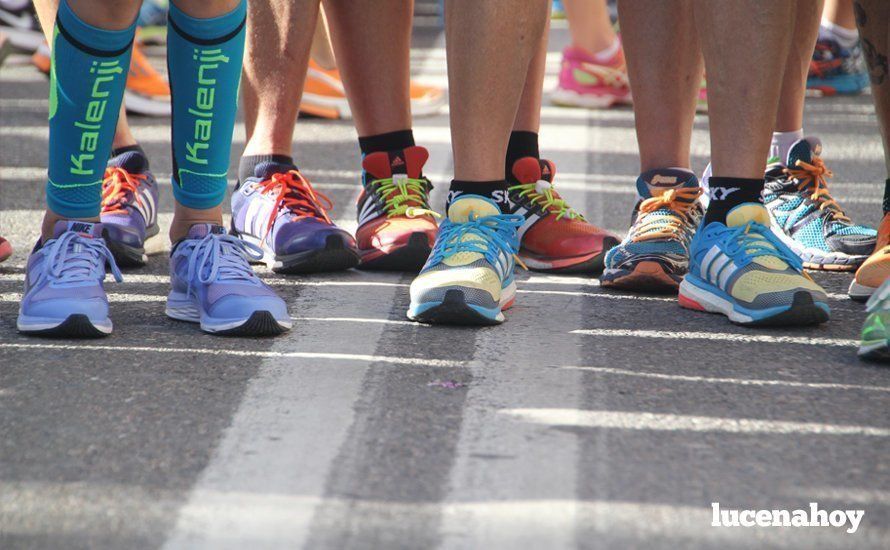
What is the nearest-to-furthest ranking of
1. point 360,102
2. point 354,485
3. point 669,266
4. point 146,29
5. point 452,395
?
point 354,485 → point 452,395 → point 669,266 → point 360,102 → point 146,29

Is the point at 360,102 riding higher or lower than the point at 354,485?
higher

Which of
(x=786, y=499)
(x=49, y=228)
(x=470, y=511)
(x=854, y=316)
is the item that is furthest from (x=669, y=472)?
(x=49, y=228)

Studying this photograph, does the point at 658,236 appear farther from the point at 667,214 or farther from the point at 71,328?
the point at 71,328

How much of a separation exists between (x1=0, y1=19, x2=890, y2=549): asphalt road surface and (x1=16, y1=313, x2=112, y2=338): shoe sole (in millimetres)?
23

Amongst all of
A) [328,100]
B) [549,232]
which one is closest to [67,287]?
[549,232]

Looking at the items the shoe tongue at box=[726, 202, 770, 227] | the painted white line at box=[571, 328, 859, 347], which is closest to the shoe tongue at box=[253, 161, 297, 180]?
the painted white line at box=[571, 328, 859, 347]

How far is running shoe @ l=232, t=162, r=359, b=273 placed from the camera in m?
2.78

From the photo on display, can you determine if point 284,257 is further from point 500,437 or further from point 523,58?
point 500,437

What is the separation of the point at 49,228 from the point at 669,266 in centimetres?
128

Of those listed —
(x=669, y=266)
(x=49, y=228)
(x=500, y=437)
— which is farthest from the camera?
(x=669, y=266)

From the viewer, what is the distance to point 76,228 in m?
2.35

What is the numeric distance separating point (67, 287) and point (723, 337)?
1221mm

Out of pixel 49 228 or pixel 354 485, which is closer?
pixel 354 485

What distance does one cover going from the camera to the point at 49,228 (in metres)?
2.38
